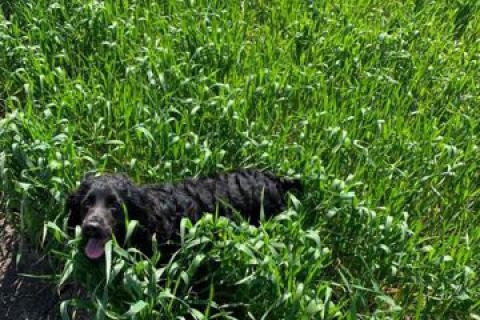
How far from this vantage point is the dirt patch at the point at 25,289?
3156 mm

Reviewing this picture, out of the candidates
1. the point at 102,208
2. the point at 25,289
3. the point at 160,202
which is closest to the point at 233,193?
the point at 160,202

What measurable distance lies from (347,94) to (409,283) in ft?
4.64

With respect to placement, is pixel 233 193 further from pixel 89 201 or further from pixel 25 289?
pixel 25 289

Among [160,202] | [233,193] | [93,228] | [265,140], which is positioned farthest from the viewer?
[265,140]

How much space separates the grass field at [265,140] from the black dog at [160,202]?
0.35 feet

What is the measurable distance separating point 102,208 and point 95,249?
0.19 metres

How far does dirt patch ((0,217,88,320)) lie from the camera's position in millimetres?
3156

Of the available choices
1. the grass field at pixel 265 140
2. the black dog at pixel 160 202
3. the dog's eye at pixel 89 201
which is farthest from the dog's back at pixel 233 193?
the dog's eye at pixel 89 201

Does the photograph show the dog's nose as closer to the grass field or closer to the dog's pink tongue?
the dog's pink tongue

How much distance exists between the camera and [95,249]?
2734mm

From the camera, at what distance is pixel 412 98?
4.05 meters

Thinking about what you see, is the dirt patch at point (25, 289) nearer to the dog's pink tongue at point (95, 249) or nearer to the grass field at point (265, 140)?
the grass field at point (265, 140)

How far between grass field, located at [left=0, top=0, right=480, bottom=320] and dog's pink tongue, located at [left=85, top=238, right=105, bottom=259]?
0.07 m

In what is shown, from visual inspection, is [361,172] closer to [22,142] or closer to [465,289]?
[465,289]
